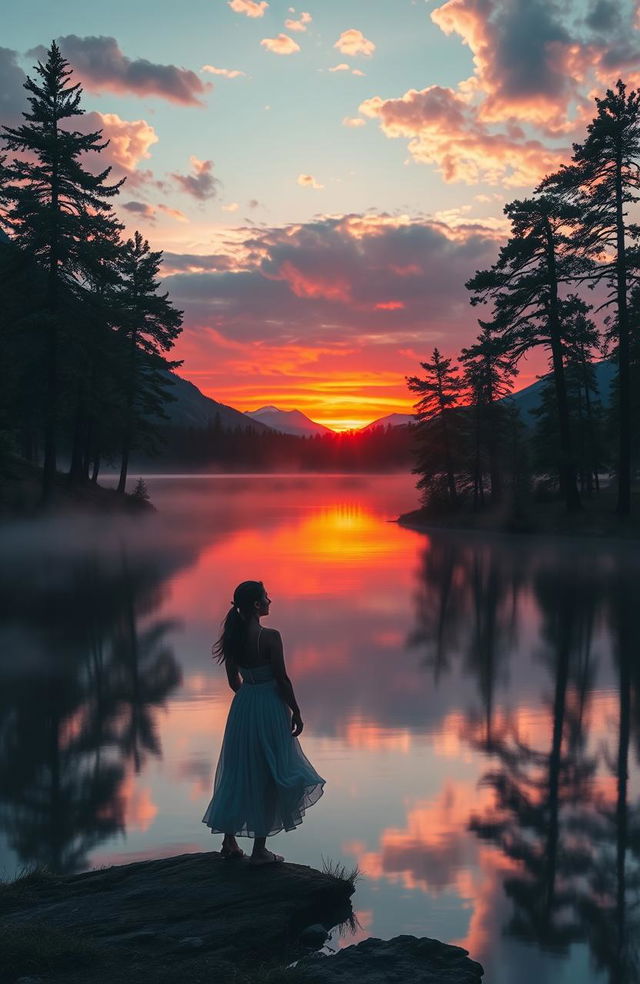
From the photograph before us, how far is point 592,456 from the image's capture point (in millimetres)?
57406

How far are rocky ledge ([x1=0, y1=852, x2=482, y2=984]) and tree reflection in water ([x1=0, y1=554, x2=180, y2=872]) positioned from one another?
102 cm

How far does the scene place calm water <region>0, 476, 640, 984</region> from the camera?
6266mm

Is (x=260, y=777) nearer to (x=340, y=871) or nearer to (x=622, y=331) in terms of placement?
(x=340, y=871)

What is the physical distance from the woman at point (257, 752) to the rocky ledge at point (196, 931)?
0.96 ft

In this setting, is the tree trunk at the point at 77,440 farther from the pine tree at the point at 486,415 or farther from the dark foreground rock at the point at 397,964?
the dark foreground rock at the point at 397,964

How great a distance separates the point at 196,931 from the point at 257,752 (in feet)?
4.43

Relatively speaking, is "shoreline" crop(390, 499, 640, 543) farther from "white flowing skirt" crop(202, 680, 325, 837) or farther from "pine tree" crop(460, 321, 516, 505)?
"white flowing skirt" crop(202, 680, 325, 837)

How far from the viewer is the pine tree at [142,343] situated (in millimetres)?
60344

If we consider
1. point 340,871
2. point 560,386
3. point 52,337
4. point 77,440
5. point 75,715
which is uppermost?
point 52,337

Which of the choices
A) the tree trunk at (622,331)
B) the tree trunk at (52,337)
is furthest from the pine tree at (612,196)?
the tree trunk at (52,337)

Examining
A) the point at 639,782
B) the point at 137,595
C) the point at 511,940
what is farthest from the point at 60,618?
the point at 511,940

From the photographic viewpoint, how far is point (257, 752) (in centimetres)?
658

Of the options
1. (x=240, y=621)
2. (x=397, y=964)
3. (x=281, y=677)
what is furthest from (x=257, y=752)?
(x=397, y=964)

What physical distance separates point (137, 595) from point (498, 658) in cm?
1095
